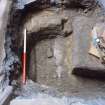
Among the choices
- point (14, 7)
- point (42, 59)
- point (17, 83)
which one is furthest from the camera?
point (42, 59)

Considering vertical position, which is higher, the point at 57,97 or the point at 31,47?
the point at 31,47

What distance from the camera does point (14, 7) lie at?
131 cm

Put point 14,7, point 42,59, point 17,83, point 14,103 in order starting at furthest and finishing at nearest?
point 42,59, point 14,7, point 17,83, point 14,103

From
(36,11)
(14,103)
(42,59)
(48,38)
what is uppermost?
(36,11)

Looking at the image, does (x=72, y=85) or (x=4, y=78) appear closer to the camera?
(x=4, y=78)

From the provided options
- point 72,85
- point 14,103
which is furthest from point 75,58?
point 14,103

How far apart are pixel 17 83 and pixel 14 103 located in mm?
132

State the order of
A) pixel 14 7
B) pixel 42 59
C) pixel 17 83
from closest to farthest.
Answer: pixel 17 83
pixel 14 7
pixel 42 59

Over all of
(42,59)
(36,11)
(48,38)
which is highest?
(36,11)

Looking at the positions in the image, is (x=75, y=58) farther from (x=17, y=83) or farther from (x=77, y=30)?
(x=17, y=83)

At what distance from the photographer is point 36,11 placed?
1.38 metres

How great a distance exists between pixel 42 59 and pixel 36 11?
0.23 m

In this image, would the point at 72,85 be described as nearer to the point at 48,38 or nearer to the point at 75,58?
the point at 75,58

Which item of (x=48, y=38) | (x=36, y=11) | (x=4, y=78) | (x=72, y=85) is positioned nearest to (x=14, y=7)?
(x=36, y=11)
